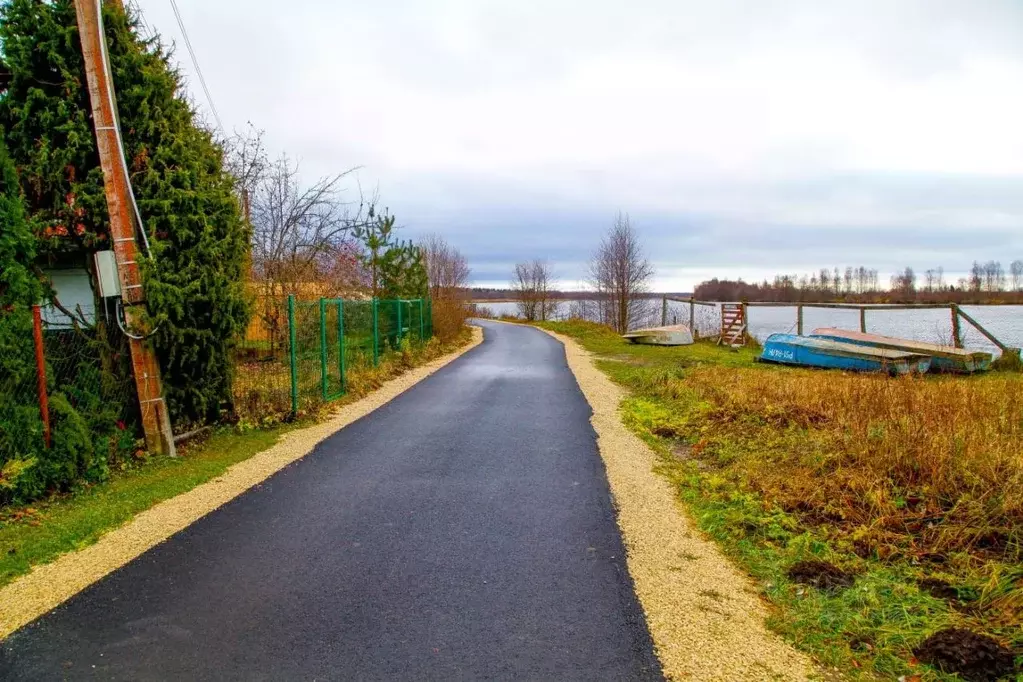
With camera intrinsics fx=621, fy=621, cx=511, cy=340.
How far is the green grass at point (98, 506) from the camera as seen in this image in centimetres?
457

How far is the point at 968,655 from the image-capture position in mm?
3008

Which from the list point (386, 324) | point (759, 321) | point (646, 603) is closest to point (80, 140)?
point (646, 603)

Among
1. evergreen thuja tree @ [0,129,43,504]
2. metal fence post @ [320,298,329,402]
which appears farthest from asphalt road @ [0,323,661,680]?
metal fence post @ [320,298,329,402]

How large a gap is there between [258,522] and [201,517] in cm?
55

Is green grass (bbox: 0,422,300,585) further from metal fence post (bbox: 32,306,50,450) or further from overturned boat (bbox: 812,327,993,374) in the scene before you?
overturned boat (bbox: 812,327,993,374)

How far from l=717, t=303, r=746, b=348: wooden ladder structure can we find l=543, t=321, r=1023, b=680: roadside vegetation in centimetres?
1495

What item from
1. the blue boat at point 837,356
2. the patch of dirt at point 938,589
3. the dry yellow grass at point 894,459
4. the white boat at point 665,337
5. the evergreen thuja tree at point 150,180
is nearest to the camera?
the patch of dirt at point 938,589

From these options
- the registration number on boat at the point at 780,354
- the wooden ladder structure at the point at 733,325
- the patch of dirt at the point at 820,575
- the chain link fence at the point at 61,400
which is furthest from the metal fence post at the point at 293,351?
the wooden ladder structure at the point at 733,325

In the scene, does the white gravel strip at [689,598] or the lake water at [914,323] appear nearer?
the white gravel strip at [689,598]

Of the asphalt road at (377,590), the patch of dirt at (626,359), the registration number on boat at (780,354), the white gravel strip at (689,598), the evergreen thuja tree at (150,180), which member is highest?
the evergreen thuja tree at (150,180)

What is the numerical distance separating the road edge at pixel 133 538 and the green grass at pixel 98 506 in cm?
11

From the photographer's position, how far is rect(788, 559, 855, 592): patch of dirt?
3.85 metres

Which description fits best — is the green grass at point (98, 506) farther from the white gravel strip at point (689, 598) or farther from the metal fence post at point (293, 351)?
the white gravel strip at point (689, 598)

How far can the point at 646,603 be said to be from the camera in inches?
146
